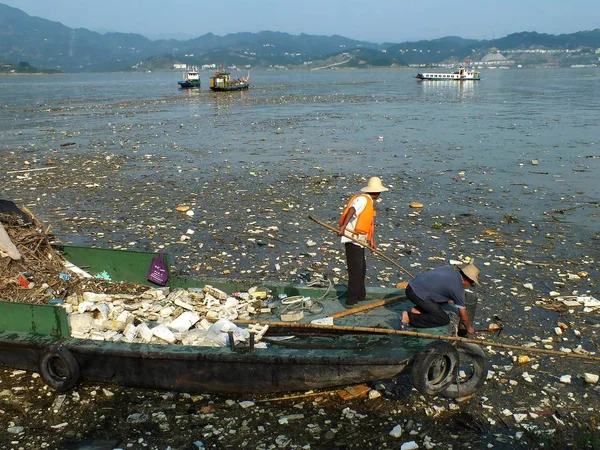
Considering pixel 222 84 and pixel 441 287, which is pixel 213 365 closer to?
pixel 441 287

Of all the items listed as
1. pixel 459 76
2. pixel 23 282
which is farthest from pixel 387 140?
pixel 459 76

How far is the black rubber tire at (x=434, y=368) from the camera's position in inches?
234

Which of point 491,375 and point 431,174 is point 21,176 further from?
point 491,375

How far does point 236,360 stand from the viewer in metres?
6.15

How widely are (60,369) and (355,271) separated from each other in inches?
160

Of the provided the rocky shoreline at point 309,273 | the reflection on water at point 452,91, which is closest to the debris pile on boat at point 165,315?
the rocky shoreline at point 309,273

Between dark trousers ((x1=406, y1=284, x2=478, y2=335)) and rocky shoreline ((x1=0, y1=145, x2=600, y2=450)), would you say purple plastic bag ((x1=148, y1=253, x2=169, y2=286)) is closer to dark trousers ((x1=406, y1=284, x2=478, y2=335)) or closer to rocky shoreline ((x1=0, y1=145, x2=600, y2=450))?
rocky shoreline ((x1=0, y1=145, x2=600, y2=450))

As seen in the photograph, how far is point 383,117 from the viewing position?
39.1 m

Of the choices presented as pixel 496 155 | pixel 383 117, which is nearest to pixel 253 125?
pixel 383 117

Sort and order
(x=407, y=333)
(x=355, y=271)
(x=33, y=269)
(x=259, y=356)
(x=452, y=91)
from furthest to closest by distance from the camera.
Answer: (x=452, y=91), (x=33, y=269), (x=355, y=271), (x=407, y=333), (x=259, y=356)

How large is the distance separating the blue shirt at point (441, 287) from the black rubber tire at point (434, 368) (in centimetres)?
66

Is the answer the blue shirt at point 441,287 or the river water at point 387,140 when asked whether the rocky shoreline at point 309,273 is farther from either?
the river water at point 387,140

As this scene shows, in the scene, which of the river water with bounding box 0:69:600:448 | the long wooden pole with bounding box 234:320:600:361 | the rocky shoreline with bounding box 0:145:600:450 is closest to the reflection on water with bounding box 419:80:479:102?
the river water with bounding box 0:69:600:448

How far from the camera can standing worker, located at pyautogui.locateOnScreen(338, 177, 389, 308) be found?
7456 mm
